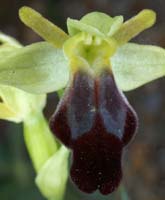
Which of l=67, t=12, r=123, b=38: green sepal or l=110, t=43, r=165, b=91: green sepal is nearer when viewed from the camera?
l=67, t=12, r=123, b=38: green sepal

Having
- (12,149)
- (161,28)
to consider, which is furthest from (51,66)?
(161,28)

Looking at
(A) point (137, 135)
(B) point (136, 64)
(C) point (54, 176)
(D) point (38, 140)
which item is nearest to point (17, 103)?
(D) point (38, 140)

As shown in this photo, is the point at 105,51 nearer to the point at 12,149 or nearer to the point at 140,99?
the point at 12,149

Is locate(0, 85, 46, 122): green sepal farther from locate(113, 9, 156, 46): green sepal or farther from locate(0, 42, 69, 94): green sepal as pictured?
locate(113, 9, 156, 46): green sepal

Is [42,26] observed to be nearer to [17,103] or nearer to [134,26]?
[134,26]

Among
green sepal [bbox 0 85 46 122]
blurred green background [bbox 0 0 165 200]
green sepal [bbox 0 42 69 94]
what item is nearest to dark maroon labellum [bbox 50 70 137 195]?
green sepal [bbox 0 42 69 94]
